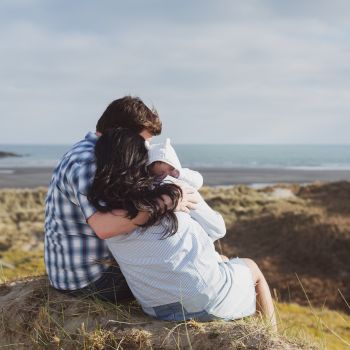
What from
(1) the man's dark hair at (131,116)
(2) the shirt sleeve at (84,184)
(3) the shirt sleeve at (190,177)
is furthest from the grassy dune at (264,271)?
(1) the man's dark hair at (131,116)

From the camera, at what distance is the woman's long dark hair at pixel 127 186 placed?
3.34 metres

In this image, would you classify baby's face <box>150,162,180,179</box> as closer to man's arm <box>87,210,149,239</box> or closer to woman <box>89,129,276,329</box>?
woman <box>89,129,276,329</box>

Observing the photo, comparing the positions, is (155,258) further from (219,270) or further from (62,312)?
(62,312)

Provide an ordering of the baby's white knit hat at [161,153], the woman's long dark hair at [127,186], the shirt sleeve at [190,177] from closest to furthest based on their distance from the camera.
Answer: the woman's long dark hair at [127,186]
the baby's white knit hat at [161,153]
the shirt sleeve at [190,177]

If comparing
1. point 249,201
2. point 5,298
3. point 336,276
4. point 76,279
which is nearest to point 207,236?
point 76,279

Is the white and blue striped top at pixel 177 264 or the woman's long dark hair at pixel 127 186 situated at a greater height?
the woman's long dark hair at pixel 127 186

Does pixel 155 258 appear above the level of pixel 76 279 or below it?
above

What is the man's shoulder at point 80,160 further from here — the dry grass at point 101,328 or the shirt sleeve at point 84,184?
the dry grass at point 101,328

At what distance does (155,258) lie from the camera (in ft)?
11.2

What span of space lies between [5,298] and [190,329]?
1760 millimetres

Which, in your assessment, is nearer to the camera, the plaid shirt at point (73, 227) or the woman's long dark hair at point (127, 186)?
the woman's long dark hair at point (127, 186)

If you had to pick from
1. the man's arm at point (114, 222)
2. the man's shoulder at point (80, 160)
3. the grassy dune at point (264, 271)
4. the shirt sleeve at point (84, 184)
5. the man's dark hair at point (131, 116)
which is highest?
the man's dark hair at point (131, 116)

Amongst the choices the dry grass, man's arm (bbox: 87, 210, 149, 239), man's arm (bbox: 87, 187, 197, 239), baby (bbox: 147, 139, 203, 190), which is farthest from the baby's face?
the dry grass

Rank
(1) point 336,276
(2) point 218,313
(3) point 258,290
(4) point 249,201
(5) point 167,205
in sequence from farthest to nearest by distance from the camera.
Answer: (4) point 249,201
(1) point 336,276
(3) point 258,290
(2) point 218,313
(5) point 167,205
